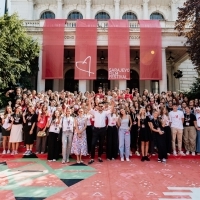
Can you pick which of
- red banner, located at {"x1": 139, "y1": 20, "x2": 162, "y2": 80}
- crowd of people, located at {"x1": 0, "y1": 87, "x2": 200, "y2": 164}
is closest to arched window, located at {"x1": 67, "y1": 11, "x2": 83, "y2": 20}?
red banner, located at {"x1": 139, "y1": 20, "x2": 162, "y2": 80}

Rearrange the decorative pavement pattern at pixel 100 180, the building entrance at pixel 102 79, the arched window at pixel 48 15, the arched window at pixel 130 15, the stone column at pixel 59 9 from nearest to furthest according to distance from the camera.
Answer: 1. the decorative pavement pattern at pixel 100 180
2. the building entrance at pixel 102 79
3. the stone column at pixel 59 9
4. the arched window at pixel 48 15
5. the arched window at pixel 130 15

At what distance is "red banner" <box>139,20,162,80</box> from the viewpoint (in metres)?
16.8

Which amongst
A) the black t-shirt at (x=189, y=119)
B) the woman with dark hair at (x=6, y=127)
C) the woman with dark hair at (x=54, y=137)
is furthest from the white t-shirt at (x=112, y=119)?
the woman with dark hair at (x=6, y=127)

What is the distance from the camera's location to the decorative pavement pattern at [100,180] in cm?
478

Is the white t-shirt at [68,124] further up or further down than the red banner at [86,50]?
further down

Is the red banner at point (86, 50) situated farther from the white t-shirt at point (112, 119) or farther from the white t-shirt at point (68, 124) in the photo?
the white t-shirt at point (68, 124)

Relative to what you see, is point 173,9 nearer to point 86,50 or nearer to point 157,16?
point 157,16

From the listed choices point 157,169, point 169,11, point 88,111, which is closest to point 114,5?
point 169,11

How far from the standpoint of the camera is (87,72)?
1658 centimetres

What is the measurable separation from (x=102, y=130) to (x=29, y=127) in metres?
Result: 2.84

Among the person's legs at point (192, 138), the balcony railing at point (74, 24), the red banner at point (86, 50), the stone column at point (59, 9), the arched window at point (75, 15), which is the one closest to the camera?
the person's legs at point (192, 138)

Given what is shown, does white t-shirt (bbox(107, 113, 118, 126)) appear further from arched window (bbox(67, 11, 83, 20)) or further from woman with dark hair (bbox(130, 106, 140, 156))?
arched window (bbox(67, 11, 83, 20))

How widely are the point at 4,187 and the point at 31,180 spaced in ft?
2.27

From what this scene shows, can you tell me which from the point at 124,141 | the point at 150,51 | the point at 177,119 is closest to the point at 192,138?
the point at 177,119
